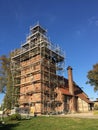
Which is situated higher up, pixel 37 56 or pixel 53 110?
pixel 37 56

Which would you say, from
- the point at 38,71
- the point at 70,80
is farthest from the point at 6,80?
the point at 70,80

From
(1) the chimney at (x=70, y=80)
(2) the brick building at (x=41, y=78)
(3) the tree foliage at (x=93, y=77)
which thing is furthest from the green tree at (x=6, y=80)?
(3) the tree foliage at (x=93, y=77)

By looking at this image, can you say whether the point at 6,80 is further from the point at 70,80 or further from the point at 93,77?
the point at 93,77

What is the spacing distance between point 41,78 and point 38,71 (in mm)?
1945

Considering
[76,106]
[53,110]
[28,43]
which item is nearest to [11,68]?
[28,43]

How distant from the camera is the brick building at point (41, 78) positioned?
140 feet

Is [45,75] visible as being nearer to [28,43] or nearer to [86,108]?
[28,43]

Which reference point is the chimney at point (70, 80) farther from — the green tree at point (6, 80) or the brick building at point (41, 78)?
the green tree at point (6, 80)

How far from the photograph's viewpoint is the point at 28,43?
1941 inches

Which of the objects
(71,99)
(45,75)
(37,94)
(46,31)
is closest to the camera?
(37,94)

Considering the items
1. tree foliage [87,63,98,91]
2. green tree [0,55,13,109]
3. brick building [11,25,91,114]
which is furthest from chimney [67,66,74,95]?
green tree [0,55,13,109]

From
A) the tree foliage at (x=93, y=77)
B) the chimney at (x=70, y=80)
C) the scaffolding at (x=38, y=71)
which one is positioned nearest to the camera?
the scaffolding at (x=38, y=71)

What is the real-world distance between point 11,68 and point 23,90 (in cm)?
843

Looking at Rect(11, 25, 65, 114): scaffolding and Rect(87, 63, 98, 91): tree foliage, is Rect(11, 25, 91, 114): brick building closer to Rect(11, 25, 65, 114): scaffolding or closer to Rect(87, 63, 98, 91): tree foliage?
Rect(11, 25, 65, 114): scaffolding
